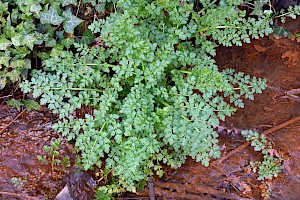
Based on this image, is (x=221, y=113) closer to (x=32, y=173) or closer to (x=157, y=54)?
(x=157, y=54)

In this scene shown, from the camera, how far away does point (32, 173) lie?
345cm

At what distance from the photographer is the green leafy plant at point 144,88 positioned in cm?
292

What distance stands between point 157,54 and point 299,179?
5.41 ft

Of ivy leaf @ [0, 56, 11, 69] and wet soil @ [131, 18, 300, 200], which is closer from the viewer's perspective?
ivy leaf @ [0, 56, 11, 69]

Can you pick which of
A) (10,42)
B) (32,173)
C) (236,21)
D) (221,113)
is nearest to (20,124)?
(32,173)

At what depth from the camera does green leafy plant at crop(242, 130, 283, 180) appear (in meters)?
3.45

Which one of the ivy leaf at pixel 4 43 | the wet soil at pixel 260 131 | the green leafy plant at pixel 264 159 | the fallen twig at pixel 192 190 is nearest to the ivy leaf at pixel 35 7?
the ivy leaf at pixel 4 43

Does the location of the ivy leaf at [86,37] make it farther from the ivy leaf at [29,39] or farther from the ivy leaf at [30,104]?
the ivy leaf at [30,104]

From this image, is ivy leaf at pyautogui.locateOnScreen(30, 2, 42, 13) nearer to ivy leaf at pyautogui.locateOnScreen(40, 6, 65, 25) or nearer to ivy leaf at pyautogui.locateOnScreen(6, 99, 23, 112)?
ivy leaf at pyautogui.locateOnScreen(40, 6, 65, 25)

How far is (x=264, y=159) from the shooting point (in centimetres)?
350

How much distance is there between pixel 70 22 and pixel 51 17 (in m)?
0.16

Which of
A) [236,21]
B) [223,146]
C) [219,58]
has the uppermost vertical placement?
[236,21]

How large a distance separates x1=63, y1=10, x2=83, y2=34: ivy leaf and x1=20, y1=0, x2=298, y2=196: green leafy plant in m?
0.21

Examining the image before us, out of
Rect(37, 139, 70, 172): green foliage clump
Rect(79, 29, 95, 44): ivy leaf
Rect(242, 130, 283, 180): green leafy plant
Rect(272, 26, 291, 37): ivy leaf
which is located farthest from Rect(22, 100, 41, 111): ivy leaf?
Rect(272, 26, 291, 37): ivy leaf
